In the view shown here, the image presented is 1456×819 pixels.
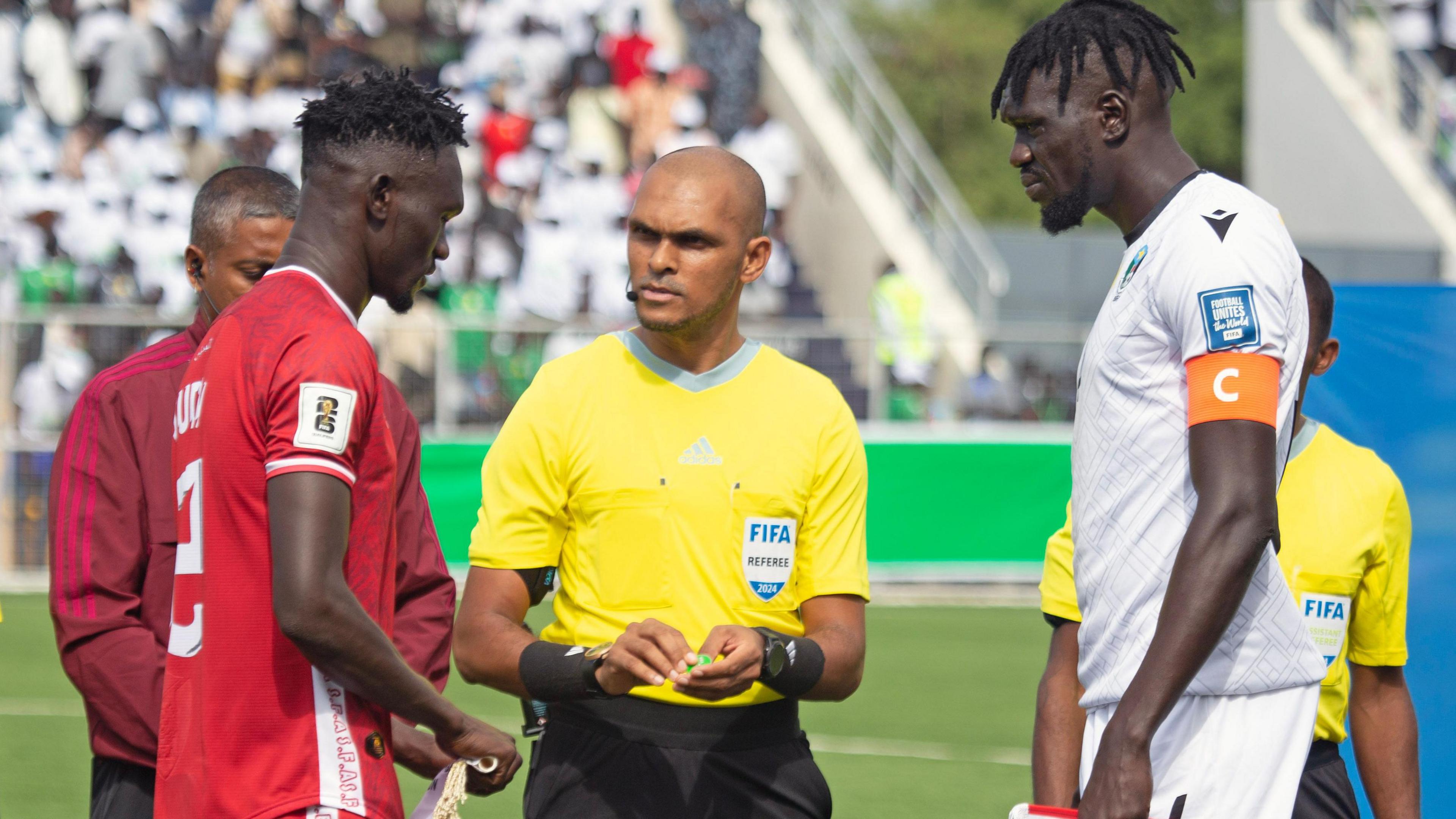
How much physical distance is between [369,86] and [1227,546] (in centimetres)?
180

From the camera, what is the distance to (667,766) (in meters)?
3.41

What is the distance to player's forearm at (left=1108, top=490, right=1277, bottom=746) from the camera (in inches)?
101

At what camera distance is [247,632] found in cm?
274

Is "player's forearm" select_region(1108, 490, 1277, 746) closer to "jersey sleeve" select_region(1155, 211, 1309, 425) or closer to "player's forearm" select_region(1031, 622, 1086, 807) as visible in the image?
"jersey sleeve" select_region(1155, 211, 1309, 425)

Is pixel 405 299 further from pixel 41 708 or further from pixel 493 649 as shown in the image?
pixel 41 708

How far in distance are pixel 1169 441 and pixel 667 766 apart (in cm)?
132

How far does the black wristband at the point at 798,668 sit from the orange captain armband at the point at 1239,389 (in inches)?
40.1

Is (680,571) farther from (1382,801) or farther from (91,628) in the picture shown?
(1382,801)

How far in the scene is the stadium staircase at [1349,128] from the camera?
23625mm

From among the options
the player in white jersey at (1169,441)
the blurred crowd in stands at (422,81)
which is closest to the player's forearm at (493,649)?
the player in white jersey at (1169,441)

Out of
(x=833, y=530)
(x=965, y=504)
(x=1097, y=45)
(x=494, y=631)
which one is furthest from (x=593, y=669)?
(x=965, y=504)

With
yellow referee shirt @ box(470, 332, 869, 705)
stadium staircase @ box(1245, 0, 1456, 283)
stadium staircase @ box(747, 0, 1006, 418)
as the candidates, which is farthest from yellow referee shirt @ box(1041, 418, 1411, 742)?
stadium staircase @ box(1245, 0, 1456, 283)

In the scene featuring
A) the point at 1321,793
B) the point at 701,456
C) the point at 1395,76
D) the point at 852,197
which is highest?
the point at 1395,76

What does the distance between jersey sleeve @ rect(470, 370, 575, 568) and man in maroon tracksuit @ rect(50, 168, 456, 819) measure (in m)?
0.22
